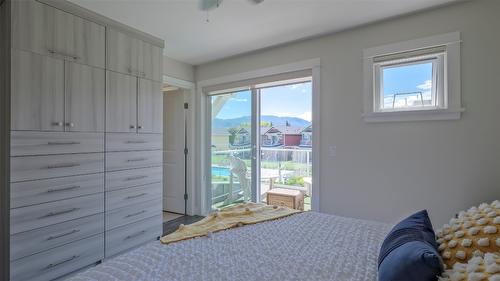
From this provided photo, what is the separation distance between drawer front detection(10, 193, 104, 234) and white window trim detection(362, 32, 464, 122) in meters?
2.77

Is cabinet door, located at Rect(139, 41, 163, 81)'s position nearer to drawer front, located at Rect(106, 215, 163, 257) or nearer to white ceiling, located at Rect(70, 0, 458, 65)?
white ceiling, located at Rect(70, 0, 458, 65)

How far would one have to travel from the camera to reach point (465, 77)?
2.16 m

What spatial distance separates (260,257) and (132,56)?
2422 millimetres

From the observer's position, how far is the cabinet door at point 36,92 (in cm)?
183

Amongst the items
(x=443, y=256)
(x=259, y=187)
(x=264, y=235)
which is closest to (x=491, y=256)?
(x=443, y=256)

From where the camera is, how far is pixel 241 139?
12.5ft

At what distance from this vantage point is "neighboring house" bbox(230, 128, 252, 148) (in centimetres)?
374

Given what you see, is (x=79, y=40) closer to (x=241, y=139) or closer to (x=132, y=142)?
(x=132, y=142)

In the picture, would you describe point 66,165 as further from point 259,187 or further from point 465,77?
point 465,77

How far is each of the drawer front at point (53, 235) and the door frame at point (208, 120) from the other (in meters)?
1.75

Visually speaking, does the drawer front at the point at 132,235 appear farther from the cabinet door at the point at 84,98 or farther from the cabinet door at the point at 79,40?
the cabinet door at the point at 79,40

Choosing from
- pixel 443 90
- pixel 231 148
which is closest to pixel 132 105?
pixel 231 148

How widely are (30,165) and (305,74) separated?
2.76 meters

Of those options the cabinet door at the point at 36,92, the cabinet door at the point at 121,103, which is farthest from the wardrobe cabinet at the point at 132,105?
the cabinet door at the point at 36,92
